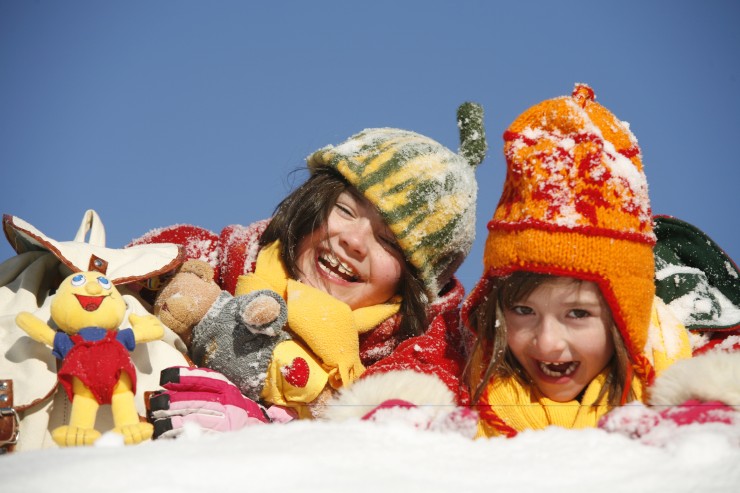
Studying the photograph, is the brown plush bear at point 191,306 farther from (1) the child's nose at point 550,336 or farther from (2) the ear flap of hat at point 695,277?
(2) the ear flap of hat at point 695,277

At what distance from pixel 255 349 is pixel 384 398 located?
1.83 feet

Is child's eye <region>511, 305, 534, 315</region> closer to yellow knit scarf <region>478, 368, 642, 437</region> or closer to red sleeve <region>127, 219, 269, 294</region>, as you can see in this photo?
yellow knit scarf <region>478, 368, 642, 437</region>

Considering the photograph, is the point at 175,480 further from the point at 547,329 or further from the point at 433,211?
the point at 433,211

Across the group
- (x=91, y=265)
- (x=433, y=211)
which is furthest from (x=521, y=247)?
(x=91, y=265)

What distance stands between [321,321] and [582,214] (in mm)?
790

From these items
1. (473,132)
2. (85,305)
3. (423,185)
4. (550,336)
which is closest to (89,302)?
(85,305)

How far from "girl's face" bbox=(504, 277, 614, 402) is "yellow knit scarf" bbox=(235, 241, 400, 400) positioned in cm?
52

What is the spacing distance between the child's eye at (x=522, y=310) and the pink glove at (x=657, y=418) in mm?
450

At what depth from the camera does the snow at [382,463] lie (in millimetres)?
970

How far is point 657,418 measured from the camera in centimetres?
141

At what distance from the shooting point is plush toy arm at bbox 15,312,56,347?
168 cm

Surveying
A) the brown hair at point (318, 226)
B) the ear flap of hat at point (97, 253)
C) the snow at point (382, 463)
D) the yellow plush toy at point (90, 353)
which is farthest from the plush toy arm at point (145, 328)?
the brown hair at point (318, 226)

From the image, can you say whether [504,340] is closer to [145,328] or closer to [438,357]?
[438,357]

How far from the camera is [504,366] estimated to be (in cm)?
197
